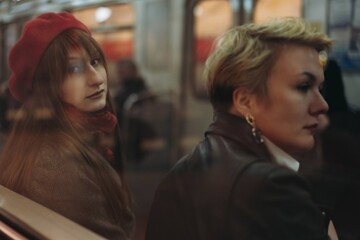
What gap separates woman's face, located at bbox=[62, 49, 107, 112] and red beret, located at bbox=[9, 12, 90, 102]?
0.34 ft

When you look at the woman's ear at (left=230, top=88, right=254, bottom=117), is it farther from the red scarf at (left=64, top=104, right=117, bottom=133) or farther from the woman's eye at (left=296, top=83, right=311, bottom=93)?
the red scarf at (left=64, top=104, right=117, bottom=133)

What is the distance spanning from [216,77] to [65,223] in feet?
2.46

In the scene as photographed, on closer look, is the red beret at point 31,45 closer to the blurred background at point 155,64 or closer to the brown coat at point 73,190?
the blurred background at point 155,64

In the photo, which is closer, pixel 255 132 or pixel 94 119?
pixel 255 132

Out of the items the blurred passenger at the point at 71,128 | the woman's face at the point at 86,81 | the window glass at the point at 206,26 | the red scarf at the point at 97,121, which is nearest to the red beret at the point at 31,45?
the blurred passenger at the point at 71,128

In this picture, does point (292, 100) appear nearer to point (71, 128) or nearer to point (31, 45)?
point (71, 128)

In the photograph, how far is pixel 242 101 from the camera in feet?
4.44

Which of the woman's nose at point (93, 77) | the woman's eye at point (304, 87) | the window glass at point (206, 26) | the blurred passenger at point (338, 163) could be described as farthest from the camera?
the woman's nose at point (93, 77)

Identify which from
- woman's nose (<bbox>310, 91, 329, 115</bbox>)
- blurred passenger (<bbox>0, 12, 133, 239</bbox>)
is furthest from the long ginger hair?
woman's nose (<bbox>310, 91, 329, 115</bbox>)

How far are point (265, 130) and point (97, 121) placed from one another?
2.32ft

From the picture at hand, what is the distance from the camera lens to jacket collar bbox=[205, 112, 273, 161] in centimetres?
132

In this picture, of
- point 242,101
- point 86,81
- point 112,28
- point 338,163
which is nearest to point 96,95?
point 86,81

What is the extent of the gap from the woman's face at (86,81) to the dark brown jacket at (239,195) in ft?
1.42

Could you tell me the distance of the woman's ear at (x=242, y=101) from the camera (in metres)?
1.34
